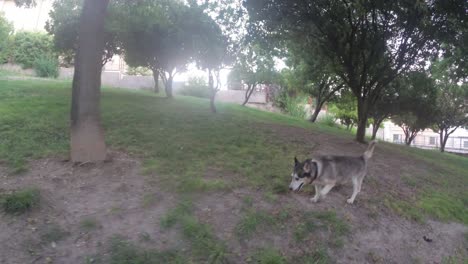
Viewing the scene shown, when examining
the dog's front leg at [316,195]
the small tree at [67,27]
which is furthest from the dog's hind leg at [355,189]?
the small tree at [67,27]

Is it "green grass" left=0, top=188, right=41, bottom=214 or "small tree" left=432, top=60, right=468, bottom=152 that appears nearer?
"green grass" left=0, top=188, right=41, bottom=214

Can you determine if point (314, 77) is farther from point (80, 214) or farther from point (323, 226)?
point (80, 214)

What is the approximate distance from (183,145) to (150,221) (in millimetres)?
4011

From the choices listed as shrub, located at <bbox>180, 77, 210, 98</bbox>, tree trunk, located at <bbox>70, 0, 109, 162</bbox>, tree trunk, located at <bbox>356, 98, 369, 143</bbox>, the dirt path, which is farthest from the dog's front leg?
shrub, located at <bbox>180, 77, 210, 98</bbox>

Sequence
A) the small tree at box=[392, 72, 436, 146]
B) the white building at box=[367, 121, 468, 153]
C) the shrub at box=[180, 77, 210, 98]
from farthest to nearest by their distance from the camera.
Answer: the white building at box=[367, 121, 468, 153] < the shrub at box=[180, 77, 210, 98] < the small tree at box=[392, 72, 436, 146]

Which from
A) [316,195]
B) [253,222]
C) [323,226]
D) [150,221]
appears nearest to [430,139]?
[316,195]

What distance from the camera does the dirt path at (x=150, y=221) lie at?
17.7 feet

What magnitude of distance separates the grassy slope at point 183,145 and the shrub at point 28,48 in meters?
15.0

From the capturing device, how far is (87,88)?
789 cm

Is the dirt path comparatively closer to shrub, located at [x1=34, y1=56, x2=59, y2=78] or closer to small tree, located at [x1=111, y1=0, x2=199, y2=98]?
small tree, located at [x1=111, y1=0, x2=199, y2=98]

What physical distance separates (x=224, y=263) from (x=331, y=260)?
159cm

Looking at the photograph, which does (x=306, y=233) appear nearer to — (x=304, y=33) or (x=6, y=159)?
(x=6, y=159)

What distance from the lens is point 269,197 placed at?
702 cm

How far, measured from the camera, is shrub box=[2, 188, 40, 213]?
5824mm
